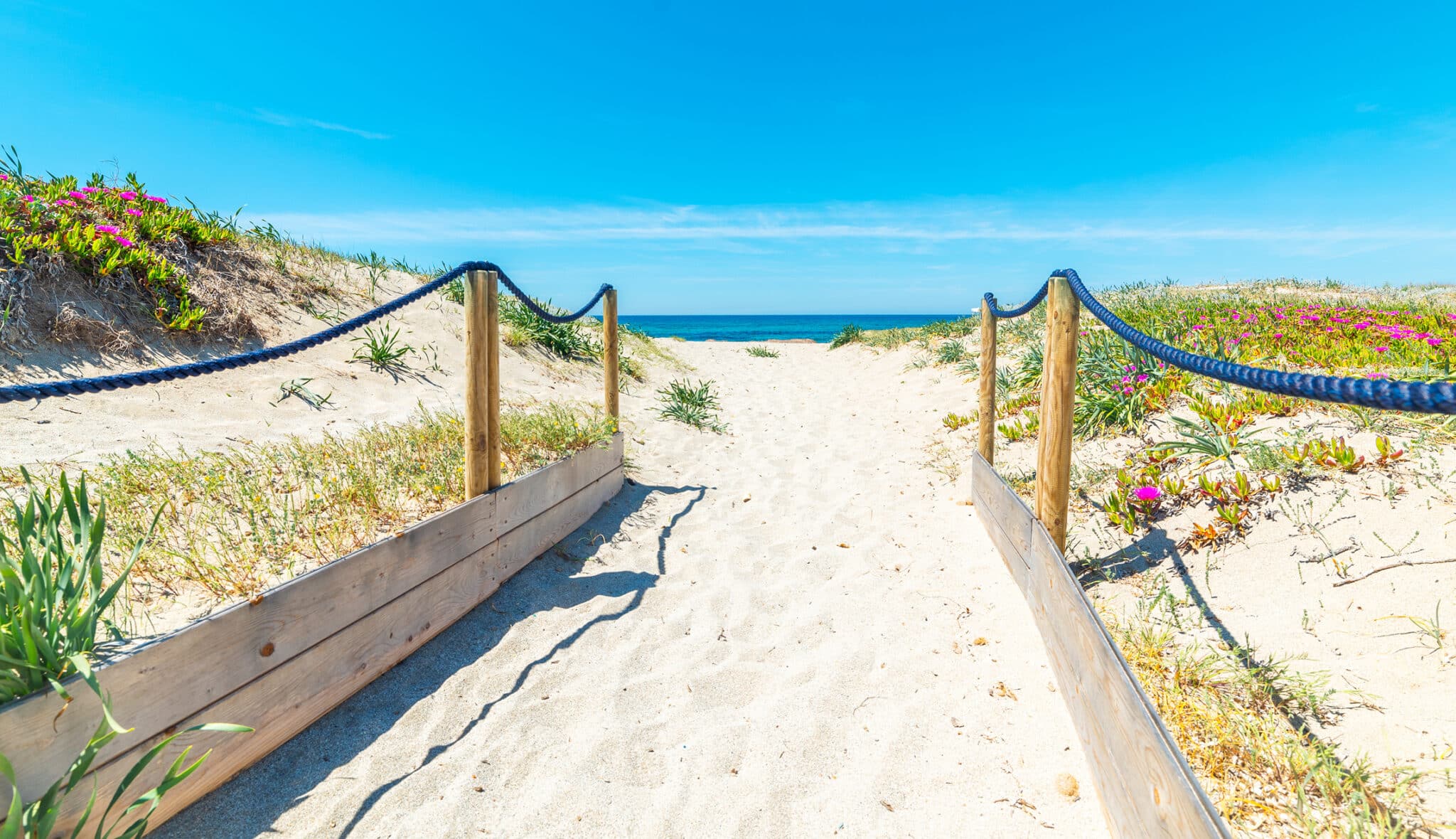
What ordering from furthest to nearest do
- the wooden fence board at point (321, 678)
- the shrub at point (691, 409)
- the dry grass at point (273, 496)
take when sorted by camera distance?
1. the shrub at point (691, 409)
2. the dry grass at point (273, 496)
3. the wooden fence board at point (321, 678)

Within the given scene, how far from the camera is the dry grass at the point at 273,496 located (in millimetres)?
2672

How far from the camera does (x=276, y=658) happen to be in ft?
7.98

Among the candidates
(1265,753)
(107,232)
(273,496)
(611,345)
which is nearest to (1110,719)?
(1265,753)

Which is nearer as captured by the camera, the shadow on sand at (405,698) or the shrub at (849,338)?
the shadow on sand at (405,698)

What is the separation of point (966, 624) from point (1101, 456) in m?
2.40

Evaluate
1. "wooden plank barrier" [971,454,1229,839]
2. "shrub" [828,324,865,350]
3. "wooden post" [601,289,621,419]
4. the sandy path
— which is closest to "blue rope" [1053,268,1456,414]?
"wooden plank barrier" [971,454,1229,839]

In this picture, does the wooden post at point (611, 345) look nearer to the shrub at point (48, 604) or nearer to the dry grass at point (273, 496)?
the dry grass at point (273, 496)

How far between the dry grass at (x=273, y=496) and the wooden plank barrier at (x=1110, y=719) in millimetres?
2955

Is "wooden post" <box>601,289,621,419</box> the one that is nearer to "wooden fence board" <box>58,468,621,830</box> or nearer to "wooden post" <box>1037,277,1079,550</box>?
"wooden fence board" <box>58,468,621,830</box>

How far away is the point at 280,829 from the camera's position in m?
2.16

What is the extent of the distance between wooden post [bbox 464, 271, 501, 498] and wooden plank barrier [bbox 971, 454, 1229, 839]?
285 centimetres

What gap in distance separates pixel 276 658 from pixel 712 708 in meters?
1.66

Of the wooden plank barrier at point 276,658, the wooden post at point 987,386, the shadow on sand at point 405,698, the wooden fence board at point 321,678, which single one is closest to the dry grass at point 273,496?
the wooden plank barrier at point 276,658

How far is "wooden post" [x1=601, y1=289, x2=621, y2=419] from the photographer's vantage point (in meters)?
5.50
